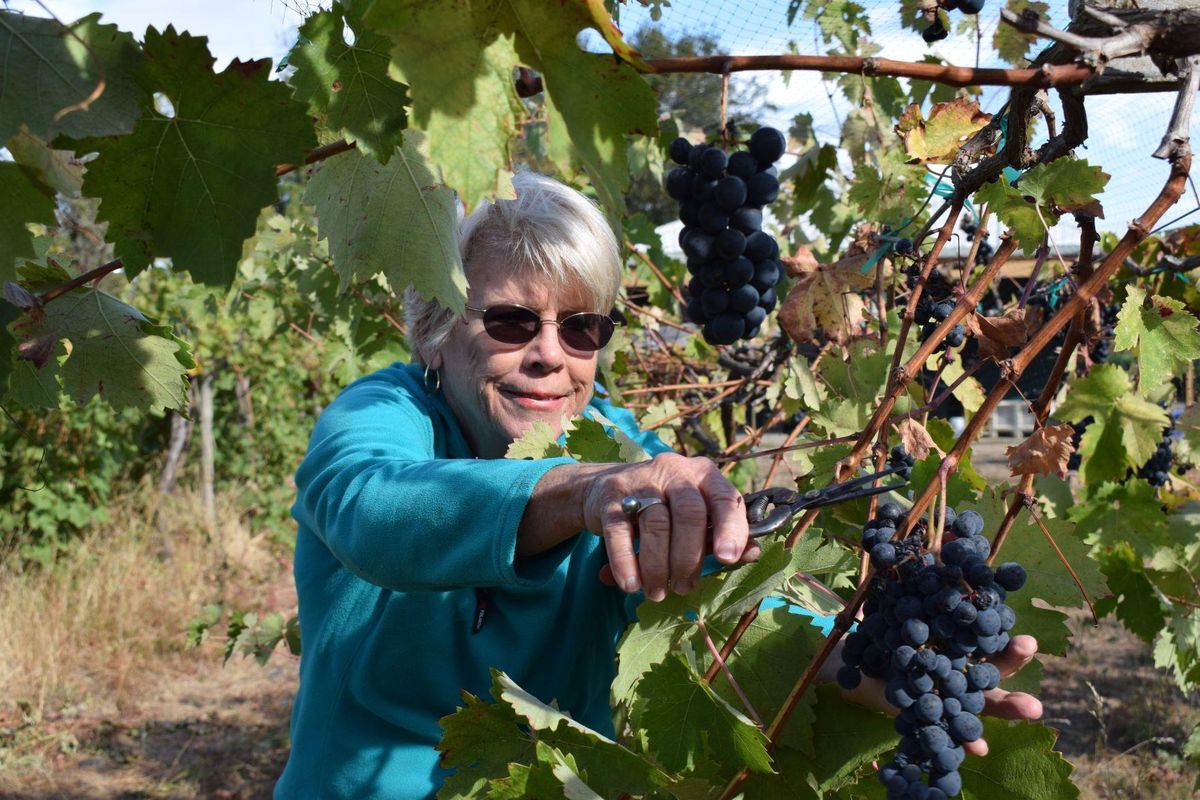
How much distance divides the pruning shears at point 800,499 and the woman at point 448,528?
227 millimetres

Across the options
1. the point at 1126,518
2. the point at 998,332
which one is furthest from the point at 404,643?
the point at 1126,518

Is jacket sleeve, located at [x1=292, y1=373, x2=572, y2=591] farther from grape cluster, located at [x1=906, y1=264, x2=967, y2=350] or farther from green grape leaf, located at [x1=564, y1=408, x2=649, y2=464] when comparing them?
grape cluster, located at [x1=906, y1=264, x2=967, y2=350]

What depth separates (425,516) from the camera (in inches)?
49.8

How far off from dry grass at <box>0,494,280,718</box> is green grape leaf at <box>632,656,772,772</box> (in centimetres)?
512

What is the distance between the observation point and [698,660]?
4.69ft

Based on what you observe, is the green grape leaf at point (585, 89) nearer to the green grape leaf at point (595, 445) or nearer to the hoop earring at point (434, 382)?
the green grape leaf at point (595, 445)

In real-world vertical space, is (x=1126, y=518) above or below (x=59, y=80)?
below

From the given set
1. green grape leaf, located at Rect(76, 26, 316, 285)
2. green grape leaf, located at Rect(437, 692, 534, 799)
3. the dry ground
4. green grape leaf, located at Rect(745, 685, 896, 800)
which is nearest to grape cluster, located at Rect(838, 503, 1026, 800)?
green grape leaf, located at Rect(745, 685, 896, 800)

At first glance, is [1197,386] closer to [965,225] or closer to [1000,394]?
[965,225]

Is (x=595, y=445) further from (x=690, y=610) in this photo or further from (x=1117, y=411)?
(x=1117, y=411)

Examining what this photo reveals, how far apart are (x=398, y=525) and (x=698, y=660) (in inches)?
18.3

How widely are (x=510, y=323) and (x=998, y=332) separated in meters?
0.92

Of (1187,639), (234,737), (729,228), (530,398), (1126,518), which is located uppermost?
(729,228)

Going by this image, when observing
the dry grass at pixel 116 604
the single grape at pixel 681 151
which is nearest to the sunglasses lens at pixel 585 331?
the single grape at pixel 681 151
